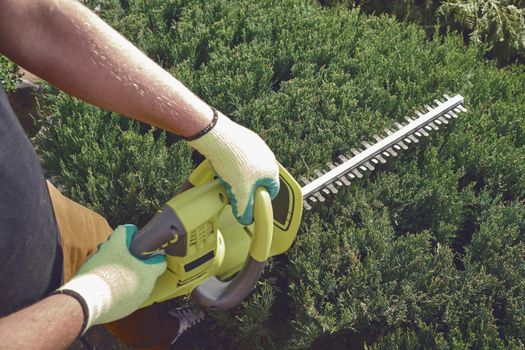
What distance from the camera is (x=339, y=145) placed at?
3646 millimetres

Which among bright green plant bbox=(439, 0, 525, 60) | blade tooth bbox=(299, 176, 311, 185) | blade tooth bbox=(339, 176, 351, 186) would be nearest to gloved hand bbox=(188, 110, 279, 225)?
blade tooth bbox=(299, 176, 311, 185)

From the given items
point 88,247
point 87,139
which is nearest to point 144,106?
point 88,247

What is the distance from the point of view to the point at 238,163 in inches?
96.3

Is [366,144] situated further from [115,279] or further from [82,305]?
[82,305]

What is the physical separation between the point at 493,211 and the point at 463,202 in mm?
160

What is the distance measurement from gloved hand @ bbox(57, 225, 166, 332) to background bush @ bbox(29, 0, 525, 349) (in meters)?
0.95

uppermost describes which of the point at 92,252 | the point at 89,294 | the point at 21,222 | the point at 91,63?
the point at 91,63

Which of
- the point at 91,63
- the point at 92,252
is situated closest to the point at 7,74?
the point at 92,252

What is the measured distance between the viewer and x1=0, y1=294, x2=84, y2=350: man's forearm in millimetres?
1916

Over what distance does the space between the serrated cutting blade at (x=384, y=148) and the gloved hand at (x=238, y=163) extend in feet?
2.47

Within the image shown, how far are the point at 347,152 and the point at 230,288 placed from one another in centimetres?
132

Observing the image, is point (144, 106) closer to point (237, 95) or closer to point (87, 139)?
point (87, 139)

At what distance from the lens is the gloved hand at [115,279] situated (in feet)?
7.06

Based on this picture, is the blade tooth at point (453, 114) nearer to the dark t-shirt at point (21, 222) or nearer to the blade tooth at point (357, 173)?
the blade tooth at point (357, 173)
